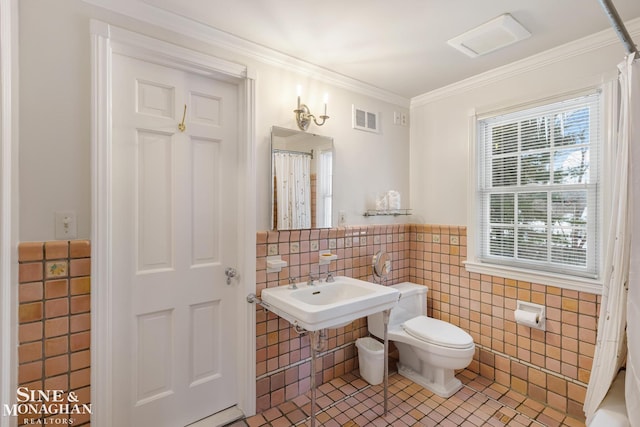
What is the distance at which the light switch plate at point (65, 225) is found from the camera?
53.5 inches

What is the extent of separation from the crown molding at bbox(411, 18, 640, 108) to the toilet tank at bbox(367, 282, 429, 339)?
168cm

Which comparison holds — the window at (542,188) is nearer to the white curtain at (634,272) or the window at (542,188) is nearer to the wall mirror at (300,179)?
the white curtain at (634,272)

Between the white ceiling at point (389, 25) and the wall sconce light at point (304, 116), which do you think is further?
the wall sconce light at point (304, 116)

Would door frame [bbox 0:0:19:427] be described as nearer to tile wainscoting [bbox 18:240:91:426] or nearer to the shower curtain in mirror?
tile wainscoting [bbox 18:240:91:426]

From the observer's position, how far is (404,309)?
250 cm

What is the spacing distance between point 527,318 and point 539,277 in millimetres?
289

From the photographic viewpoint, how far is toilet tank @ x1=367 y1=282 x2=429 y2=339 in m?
2.39

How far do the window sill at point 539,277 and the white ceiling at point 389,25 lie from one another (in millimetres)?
1359

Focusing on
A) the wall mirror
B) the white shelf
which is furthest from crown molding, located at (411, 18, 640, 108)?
the wall mirror

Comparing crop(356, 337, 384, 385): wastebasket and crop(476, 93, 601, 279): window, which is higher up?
crop(476, 93, 601, 279): window

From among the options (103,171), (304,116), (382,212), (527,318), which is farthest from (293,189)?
(527,318)

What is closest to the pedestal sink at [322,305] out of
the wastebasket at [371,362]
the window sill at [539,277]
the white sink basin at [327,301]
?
the white sink basin at [327,301]

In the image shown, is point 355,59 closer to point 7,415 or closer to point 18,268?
point 18,268

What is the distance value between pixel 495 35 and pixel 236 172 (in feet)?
5.79
